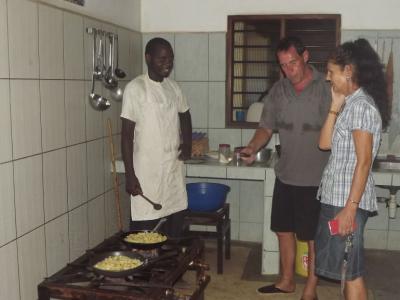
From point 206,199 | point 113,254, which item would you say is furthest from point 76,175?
point 206,199

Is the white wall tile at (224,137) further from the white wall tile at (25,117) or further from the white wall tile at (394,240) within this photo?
the white wall tile at (25,117)

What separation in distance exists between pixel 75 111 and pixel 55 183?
47cm

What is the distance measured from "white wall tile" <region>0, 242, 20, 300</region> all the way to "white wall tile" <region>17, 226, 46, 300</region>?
0.12 ft

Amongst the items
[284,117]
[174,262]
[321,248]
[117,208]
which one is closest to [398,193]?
[284,117]

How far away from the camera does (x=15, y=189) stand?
7.68ft

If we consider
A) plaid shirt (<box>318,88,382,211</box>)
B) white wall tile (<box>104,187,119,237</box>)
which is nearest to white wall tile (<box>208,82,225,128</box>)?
white wall tile (<box>104,187,119,237</box>)

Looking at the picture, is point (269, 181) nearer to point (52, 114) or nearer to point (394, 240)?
point (394, 240)

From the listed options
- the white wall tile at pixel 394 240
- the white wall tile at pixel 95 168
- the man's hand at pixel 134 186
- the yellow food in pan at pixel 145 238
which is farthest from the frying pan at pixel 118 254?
the white wall tile at pixel 394 240

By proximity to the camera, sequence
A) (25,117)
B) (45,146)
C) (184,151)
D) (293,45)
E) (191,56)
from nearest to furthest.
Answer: (25,117)
(45,146)
(293,45)
(184,151)
(191,56)

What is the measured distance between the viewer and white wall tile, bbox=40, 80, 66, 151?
2588 mm

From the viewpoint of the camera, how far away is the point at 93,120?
3211 mm

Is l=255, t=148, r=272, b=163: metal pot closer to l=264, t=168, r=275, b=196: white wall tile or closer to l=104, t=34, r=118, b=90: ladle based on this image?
Answer: l=264, t=168, r=275, b=196: white wall tile

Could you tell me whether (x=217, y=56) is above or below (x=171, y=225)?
above

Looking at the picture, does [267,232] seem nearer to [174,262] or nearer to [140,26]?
[174,262]
